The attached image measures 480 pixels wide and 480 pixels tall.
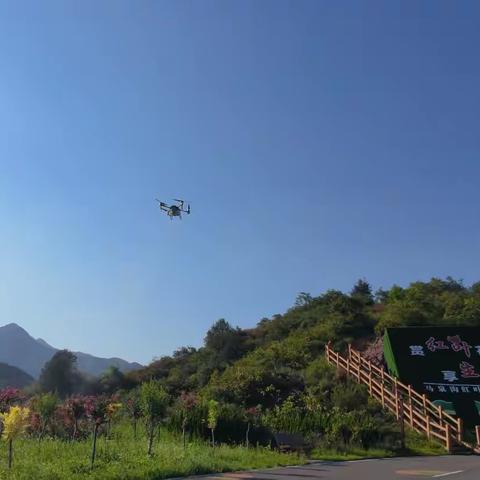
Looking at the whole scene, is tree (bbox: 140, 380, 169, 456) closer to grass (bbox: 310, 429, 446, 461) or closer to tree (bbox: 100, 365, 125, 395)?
grass (bbox: 310, 429, 446, 461)

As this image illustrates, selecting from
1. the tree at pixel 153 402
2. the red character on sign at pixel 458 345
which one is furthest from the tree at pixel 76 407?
the red character on sign at pixel 458 345

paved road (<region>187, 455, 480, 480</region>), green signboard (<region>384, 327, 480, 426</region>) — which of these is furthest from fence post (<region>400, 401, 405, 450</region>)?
paved road (<region>187, 455, 480, 480</region>)

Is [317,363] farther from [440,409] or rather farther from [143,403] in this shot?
[143,403]

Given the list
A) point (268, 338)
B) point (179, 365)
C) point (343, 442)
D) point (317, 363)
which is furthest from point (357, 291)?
point (343, 442)

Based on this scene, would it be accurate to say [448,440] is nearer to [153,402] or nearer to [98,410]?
[153,402]

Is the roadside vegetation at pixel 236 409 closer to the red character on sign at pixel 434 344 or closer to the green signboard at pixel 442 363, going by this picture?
the green signboard at pixel 442 363

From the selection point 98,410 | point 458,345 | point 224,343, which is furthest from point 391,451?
point 224,343
